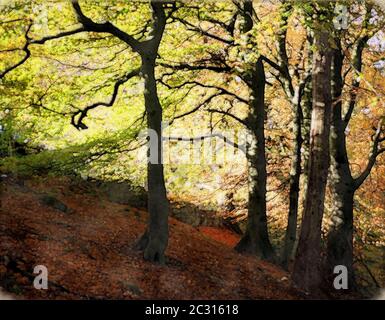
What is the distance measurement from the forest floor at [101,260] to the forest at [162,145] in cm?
6

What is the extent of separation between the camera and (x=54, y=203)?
15.2 metres

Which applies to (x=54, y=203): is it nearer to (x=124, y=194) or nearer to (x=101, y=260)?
(x=124, y=194)

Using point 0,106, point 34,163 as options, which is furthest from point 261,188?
point 0,106

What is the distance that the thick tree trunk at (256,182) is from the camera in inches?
598

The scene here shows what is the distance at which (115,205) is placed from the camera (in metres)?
18.3

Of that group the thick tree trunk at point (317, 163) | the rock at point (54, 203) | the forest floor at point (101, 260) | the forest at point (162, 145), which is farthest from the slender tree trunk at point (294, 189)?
the rock at point (54, 203)

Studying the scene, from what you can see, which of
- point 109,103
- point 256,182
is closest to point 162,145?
point 109,103

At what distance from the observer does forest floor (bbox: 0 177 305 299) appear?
9188 mm

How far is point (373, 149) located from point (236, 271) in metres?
5.99

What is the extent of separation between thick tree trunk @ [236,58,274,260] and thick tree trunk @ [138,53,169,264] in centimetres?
462

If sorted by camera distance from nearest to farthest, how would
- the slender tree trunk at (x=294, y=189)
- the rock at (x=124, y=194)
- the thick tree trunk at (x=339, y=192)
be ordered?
1. the thick tree trunk at (x=339, y=192)
2. the slender tree trunk at (x=294, y=189)
3. the rock at (x=124, y=194)

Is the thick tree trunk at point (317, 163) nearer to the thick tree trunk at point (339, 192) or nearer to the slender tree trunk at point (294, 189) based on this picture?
the thick tree trunk at point (339, 192)

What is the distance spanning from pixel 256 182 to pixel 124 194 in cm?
653

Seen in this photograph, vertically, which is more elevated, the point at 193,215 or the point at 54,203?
the point at 193,215
